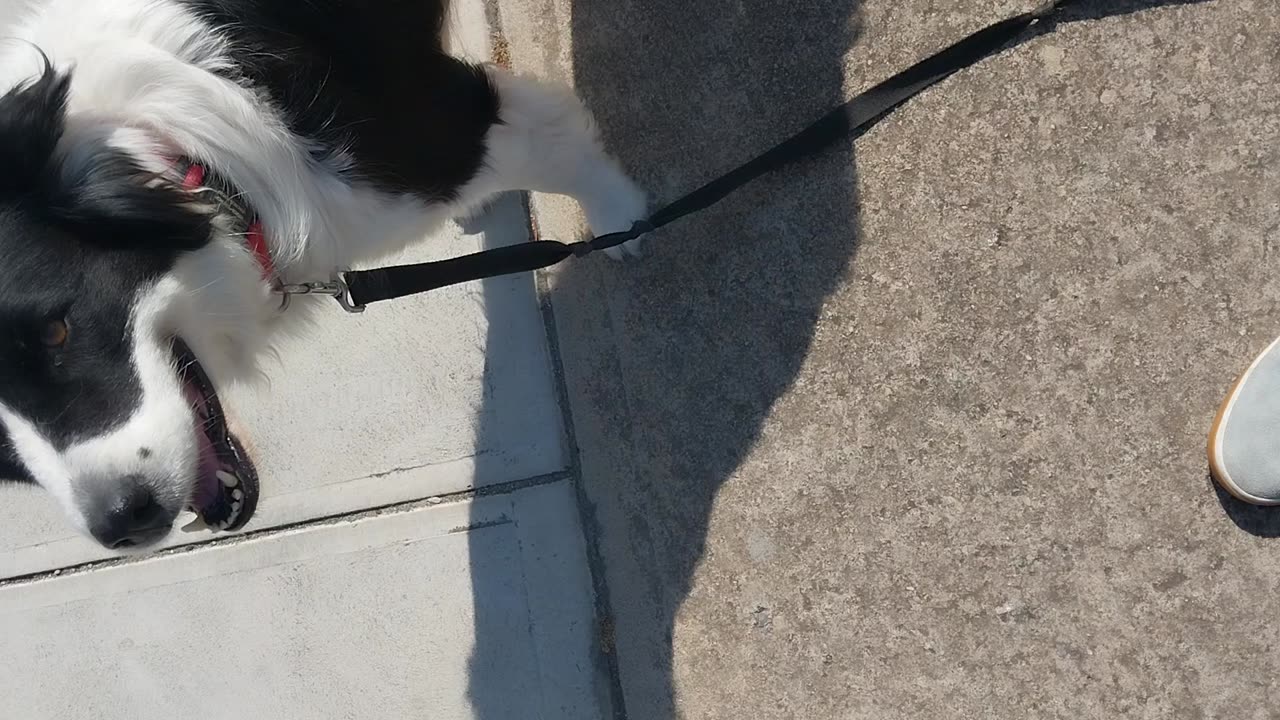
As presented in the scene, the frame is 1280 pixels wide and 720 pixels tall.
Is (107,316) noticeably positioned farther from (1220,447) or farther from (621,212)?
(1220,447)

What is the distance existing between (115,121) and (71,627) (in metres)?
2.32

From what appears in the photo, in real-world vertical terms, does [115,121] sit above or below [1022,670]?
above

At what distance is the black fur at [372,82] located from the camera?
1.64m

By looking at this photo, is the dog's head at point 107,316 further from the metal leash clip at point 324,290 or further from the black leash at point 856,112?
the black leash at point 856,112

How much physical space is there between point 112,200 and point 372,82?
59 centimetres

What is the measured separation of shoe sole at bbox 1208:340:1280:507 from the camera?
2.15 metres

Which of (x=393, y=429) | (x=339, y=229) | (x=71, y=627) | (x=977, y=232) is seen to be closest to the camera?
(x=339, y=229)

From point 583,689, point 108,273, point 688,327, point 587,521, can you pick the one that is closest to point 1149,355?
point 688,327

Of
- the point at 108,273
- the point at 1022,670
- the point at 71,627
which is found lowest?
the point at 71,627

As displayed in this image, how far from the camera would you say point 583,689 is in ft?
8.56

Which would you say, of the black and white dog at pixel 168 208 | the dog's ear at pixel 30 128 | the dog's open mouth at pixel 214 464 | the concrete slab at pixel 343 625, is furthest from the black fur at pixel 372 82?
the concrete slab at pixel 343 625

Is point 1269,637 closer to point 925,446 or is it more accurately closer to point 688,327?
point 925,446

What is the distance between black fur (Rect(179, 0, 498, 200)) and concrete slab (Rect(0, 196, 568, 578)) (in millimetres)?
757

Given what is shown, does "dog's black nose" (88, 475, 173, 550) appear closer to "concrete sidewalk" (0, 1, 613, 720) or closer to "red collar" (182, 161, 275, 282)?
"red collar" (182, 161, 275, 282)
